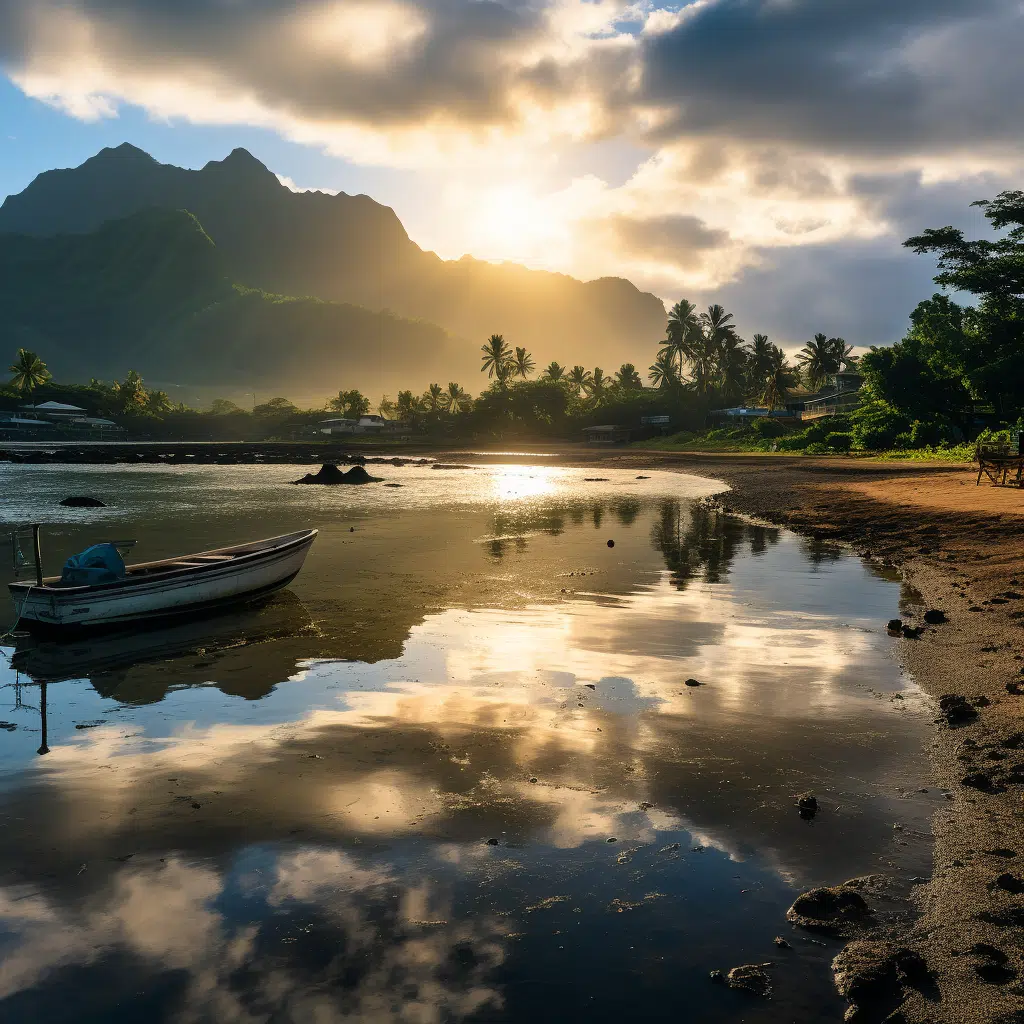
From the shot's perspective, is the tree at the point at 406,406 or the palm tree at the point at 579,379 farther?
the palm tree at the point at 579,379

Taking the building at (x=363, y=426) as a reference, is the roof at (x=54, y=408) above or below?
above

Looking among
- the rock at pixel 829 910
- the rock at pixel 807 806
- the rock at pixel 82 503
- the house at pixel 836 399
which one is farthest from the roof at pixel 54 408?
the rock at pixel 829 910

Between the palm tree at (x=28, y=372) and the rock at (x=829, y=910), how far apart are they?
7941 inches

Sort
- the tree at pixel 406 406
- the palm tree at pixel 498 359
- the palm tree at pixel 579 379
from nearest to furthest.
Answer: the palm tree at pixel 498 359 < the tree at pixel 406 406 < the palm tree at pixel 579 379

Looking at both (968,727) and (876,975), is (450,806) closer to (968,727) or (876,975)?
(876,975)

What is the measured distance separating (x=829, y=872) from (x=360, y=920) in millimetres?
3836

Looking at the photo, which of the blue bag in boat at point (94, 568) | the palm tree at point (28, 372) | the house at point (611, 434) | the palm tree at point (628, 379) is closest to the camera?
the blue bag in boat at point (94, 568)

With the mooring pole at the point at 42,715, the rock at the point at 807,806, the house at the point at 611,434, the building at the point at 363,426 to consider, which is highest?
the building at the point at 363,426

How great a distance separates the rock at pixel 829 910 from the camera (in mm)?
6010

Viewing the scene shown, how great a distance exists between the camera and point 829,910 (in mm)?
6168

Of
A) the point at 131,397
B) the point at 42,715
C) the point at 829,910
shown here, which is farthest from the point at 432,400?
the point at 829,910

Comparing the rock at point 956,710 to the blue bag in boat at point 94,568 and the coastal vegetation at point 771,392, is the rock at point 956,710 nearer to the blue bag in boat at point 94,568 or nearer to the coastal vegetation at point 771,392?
the blue bag in boat at point 94,568

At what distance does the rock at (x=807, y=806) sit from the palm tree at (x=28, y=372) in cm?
20055

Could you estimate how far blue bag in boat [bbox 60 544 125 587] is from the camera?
53.8 ft
